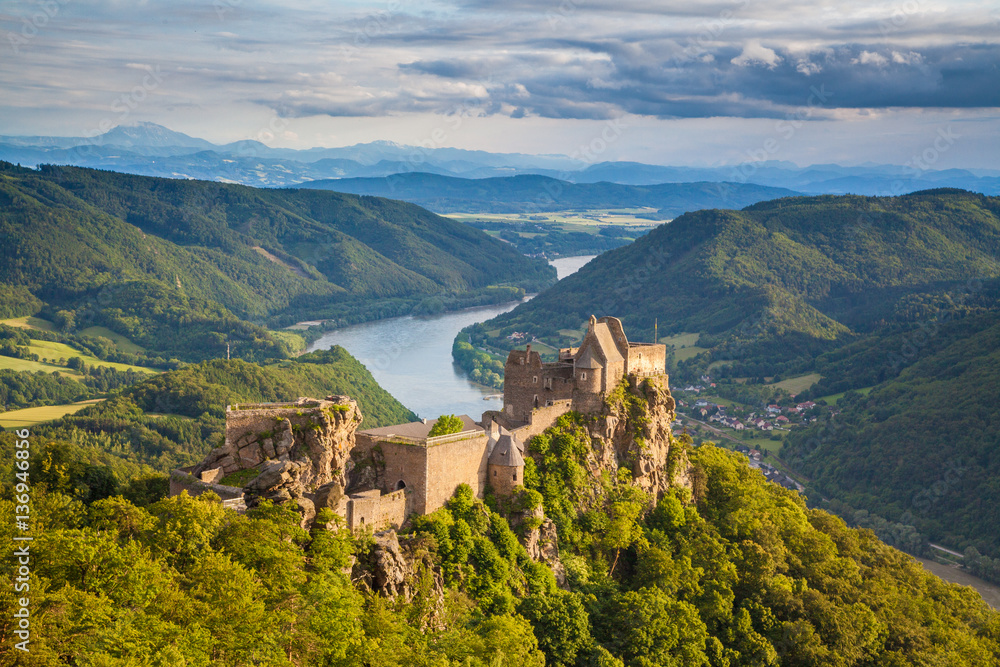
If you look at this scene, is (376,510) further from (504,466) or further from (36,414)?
(36,414)

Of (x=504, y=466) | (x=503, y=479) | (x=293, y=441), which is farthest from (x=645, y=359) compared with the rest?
(x=293, y=441)

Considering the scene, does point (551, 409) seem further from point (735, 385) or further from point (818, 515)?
point (735, 385)

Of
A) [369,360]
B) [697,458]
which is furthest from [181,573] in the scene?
[369,360]

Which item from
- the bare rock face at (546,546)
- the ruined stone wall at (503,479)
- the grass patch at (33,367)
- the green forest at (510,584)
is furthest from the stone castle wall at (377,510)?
the grass patch at (33,367)

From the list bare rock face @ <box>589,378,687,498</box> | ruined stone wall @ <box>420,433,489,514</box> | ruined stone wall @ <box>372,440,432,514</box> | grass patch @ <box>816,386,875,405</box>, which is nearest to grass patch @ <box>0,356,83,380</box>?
grass patch @ <box>816,386,875,405</box>

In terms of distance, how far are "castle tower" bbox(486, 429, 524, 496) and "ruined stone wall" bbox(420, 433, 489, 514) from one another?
499 millimetres

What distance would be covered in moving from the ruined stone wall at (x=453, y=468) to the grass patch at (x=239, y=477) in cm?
819

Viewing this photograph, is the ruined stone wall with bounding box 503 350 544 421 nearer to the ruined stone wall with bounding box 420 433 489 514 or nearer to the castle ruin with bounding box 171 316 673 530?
the castle ruin with bounding box 171 316 673 530

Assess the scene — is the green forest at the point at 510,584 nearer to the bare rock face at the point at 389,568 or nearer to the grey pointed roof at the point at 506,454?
the bare rock face at the point at 389,568

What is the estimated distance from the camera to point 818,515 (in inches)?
2958

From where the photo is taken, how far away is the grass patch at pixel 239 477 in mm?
46656

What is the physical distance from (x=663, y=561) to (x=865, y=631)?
13.9 metres

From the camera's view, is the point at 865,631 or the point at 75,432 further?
the point at 75,432

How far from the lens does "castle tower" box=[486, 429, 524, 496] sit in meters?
52.5
